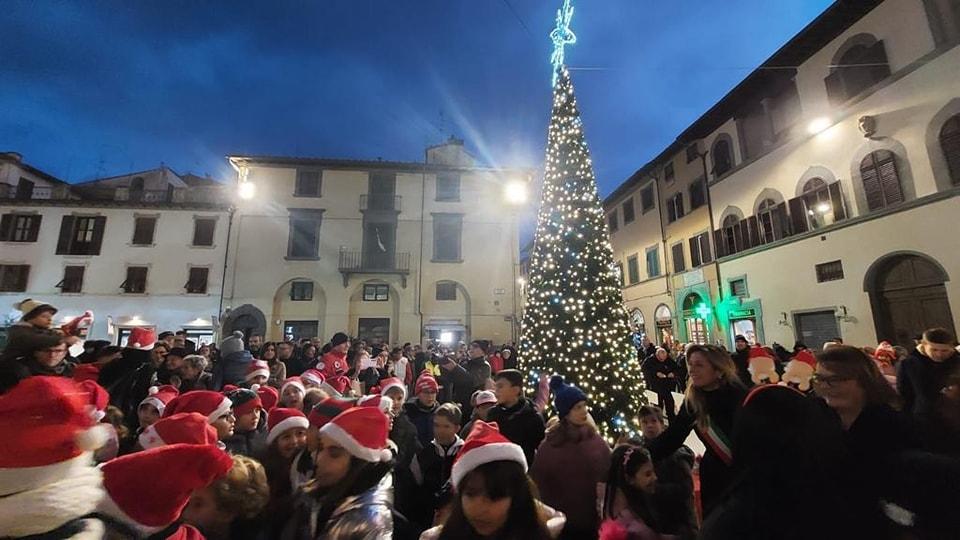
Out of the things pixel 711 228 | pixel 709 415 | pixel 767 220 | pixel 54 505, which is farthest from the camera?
pixel 711 228

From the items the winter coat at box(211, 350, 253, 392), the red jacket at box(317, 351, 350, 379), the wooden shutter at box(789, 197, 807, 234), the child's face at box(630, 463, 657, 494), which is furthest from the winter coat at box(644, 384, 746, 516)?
the wooden shutter at box(789, 197, 807, 234)

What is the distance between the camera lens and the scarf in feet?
3.75

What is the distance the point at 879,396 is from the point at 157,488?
3.24 m

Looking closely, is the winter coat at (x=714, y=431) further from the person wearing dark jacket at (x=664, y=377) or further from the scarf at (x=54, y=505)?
the person wearing dark jacket at (x=664, y=377)

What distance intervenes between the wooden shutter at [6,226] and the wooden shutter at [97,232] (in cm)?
452

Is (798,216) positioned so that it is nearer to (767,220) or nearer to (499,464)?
(767,220)

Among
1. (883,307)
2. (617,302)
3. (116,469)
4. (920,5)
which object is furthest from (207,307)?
(920,5)

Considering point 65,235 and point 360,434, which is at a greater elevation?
point 65,235

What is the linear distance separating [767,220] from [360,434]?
1828cm

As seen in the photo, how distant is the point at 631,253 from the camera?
84.0 feet

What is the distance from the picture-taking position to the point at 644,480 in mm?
2633

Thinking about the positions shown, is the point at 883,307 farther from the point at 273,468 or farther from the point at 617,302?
the point at 273,468

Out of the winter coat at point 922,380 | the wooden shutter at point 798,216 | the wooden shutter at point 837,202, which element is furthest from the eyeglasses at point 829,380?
the wooden shutter at point 798,216

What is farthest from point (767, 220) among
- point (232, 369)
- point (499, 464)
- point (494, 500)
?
point (232, 369)
